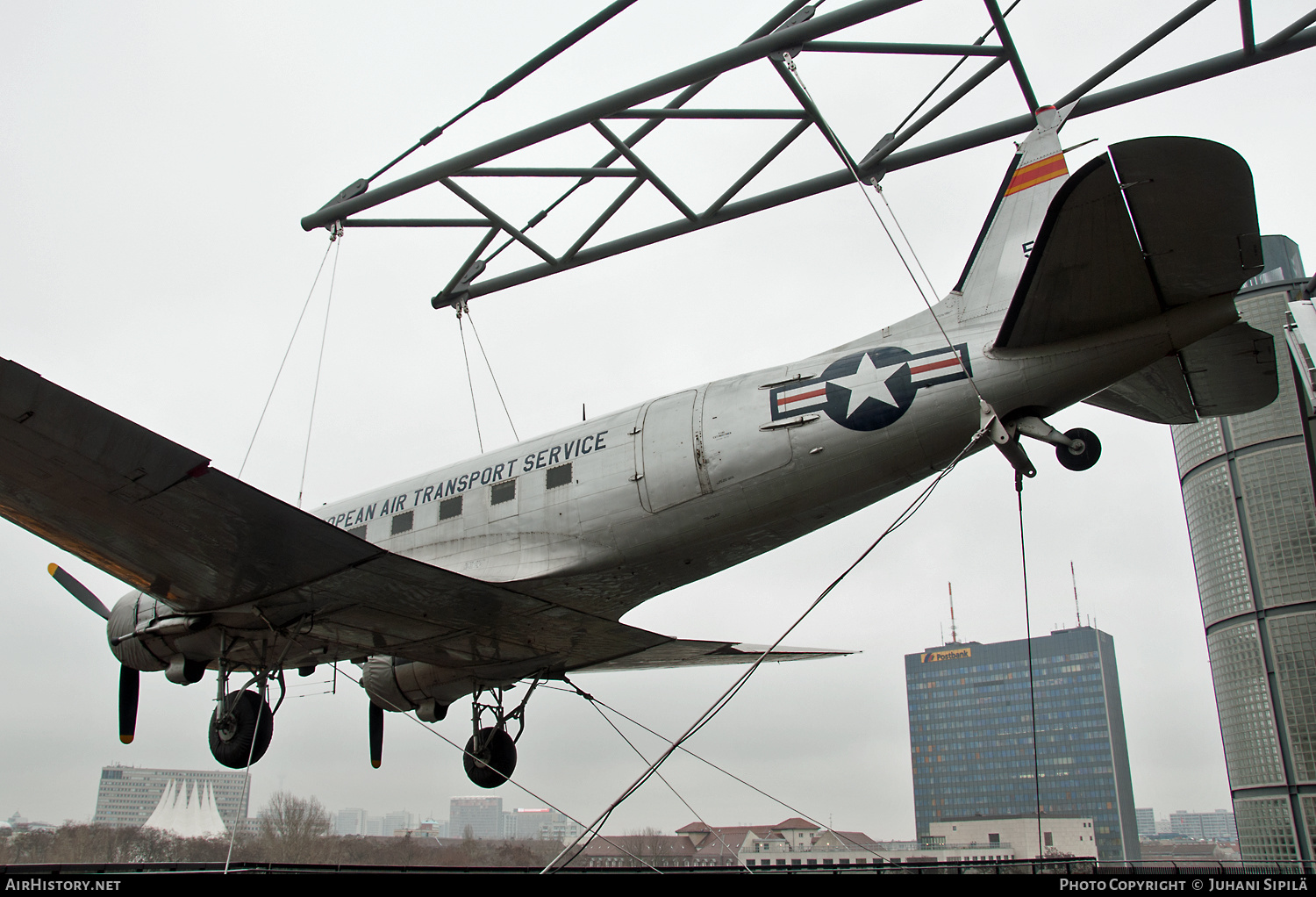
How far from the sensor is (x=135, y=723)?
45.5 ft

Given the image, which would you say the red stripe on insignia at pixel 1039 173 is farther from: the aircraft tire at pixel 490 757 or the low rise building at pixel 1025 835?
the low rise building at pixel 1025 835

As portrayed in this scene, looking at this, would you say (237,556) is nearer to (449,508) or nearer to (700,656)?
(449,508)

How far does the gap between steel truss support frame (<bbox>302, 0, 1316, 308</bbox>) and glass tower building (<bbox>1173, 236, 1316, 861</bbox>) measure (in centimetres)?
698

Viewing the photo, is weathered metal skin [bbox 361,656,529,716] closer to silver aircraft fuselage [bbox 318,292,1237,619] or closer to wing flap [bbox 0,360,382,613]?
silver aircraft fuselage [bbox 318,292,1237,619]

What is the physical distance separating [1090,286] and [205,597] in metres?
11.1

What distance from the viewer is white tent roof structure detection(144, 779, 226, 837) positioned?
1312 inches

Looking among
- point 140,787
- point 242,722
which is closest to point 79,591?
point 242,722

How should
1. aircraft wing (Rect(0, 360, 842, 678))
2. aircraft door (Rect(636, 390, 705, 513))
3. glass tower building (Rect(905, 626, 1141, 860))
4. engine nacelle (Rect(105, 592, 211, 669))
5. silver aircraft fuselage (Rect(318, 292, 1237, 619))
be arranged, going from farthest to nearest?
1. glass tower building (Rect(905, 626, 1141, 860))
2. engine nacelle (Rect(105, 592, 211, 669))
3. aircraft door (Rect(636, 390, 705, 513))
4. silver aircraft fuselage (Rect(318, 292, 1237, 619))
5. aircraft wing (Rect(0, 360, 842, 678))

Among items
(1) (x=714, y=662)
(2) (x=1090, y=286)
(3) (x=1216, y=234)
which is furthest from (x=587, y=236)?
(1) (x=714, y=662)

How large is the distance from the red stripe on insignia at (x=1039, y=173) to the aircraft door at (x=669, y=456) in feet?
14.2

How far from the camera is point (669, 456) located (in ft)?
32.8

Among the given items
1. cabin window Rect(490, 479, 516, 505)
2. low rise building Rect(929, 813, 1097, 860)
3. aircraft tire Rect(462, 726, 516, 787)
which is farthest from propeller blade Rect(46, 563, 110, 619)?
low rise building Rect(929, 813, 1097, 860)

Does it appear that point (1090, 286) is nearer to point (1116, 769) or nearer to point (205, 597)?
point (205, 597)

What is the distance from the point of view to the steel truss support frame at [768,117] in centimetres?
891
